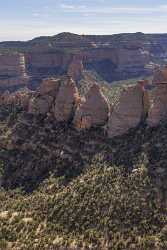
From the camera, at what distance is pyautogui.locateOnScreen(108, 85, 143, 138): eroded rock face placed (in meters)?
116

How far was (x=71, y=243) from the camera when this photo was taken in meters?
89.4

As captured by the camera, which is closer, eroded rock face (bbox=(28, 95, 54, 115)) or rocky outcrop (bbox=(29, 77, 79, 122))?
rocky outcrop (bbox=(29, 77, 79, 122))

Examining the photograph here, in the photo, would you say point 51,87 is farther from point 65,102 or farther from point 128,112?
point 128,112

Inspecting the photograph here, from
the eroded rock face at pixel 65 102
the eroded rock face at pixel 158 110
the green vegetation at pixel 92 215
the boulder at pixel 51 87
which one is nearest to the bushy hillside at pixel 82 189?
the green vegetation at pixel 92 215

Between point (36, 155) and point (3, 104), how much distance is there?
2989cm

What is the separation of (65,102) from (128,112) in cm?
1838

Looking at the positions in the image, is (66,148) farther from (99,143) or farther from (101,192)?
(101,192)

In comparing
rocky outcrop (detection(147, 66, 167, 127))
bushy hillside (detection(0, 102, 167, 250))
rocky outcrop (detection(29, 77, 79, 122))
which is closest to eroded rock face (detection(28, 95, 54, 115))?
rocky outcrop (detection(29, 77, 79, 122))

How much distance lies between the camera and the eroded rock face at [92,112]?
122 m

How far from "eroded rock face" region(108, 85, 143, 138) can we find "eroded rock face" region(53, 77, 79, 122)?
1398cm

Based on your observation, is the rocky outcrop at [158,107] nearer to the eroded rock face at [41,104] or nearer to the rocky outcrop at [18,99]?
the eroded rock face at [41,104]

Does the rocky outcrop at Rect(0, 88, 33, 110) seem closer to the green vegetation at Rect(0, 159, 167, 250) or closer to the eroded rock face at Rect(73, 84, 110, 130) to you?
the eroded rock face at Rect(73, 84, 110, 130)

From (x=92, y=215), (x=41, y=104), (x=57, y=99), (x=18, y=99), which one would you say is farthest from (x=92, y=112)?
(x=92, y=215)

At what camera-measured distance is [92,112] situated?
12288cm
